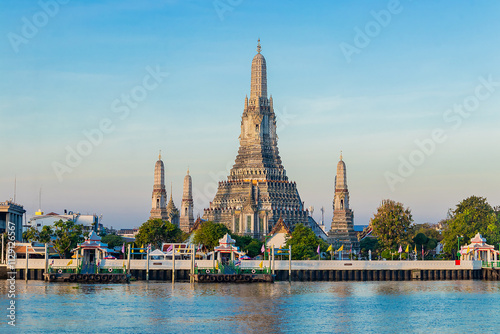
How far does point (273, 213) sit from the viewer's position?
19550 centimetres

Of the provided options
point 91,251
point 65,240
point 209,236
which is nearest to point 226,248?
point 91,251

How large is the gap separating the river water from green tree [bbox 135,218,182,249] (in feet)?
136

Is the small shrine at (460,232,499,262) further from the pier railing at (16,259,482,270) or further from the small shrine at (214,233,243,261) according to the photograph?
the small shrine at (214,233,243,261)

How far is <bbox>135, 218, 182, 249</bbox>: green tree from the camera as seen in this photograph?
155 meters

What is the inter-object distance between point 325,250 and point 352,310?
2828 inches

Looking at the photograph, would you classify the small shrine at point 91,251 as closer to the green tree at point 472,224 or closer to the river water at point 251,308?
the river water at point 251,308

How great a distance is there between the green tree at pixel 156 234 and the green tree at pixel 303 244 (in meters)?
21.2

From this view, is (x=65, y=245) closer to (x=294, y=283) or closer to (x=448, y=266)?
(x=294, y=283)

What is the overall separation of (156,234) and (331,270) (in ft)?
141

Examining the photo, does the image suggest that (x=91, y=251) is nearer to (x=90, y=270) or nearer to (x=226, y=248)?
(x=90, y=270)

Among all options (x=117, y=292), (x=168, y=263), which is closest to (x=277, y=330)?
(x=117, y=292)

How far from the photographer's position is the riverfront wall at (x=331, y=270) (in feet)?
393

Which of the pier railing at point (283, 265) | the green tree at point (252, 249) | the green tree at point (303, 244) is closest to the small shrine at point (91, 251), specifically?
the pier railing at point (283, 265)

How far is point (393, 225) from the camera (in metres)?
157
